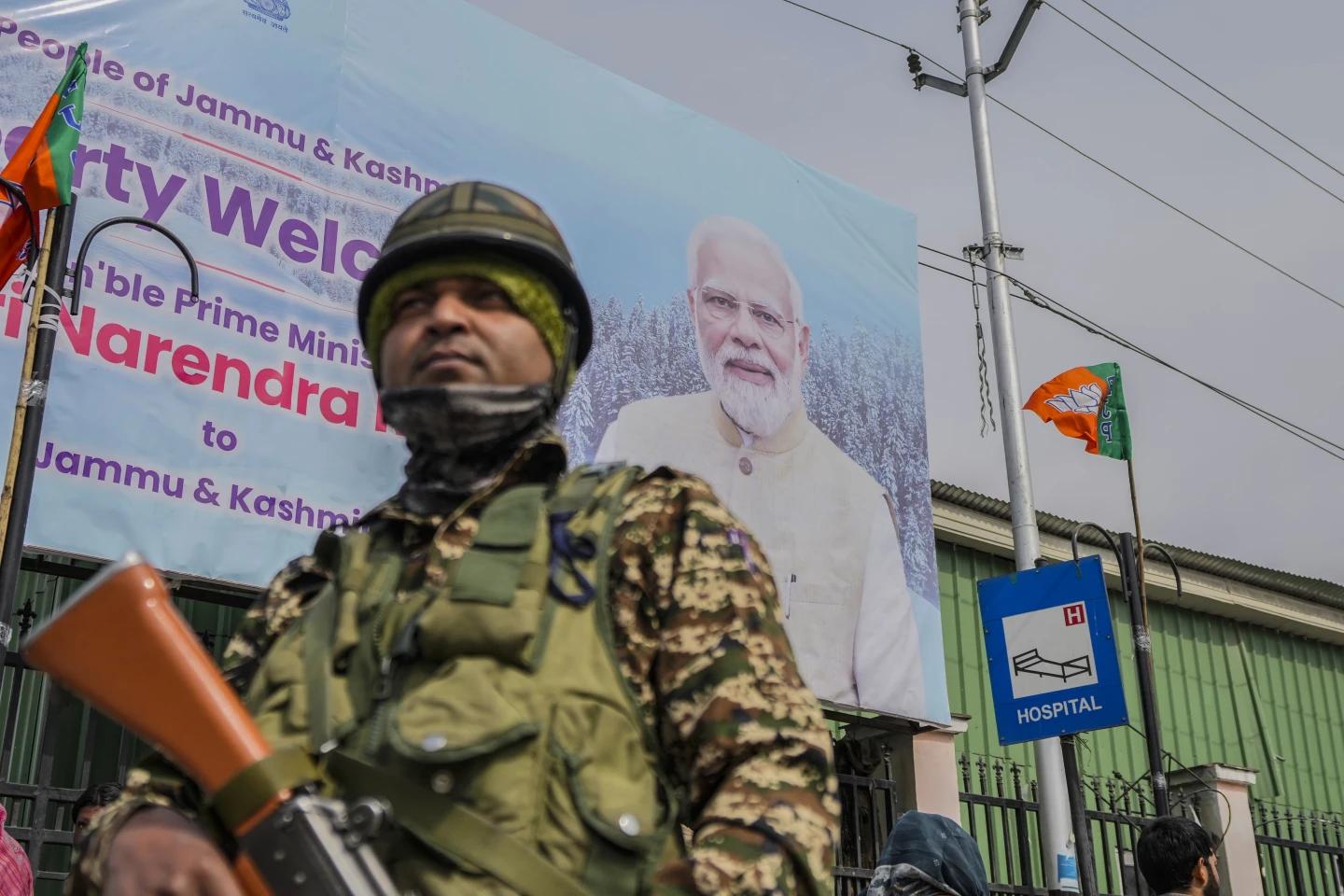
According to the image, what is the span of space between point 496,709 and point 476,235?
623 millimetres

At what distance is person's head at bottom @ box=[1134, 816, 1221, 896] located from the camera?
4648 millimetres

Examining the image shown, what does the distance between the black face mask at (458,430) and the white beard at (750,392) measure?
7131 mm

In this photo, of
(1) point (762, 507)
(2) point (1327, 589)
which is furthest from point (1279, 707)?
(1) point (762, 507)

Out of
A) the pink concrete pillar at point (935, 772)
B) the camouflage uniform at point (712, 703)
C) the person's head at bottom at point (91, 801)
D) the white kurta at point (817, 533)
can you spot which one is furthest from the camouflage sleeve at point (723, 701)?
the pink concrete pillar at point (935, 772)

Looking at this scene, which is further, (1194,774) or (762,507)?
(1194,774)

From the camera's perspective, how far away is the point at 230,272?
6.58 meters

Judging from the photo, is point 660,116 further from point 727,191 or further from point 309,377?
point 309,377

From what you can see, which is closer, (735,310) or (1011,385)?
(735,310)

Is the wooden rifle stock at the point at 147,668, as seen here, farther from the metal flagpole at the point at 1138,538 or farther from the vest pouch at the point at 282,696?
the metal flagpole at the point at 1138,538

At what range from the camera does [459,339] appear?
1741 mm

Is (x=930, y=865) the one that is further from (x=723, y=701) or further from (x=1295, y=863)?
(x=1295, y=863)

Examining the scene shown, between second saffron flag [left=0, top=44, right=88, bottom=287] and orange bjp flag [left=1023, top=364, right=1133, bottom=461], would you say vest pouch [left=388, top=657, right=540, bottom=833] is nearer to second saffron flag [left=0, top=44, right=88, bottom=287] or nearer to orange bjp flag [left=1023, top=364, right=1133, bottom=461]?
second saffron flag [left=0, top=44, right=88, bottom=287]

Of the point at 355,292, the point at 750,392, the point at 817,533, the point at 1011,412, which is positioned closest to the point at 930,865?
the point at 355,292

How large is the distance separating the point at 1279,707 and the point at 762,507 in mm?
8885
